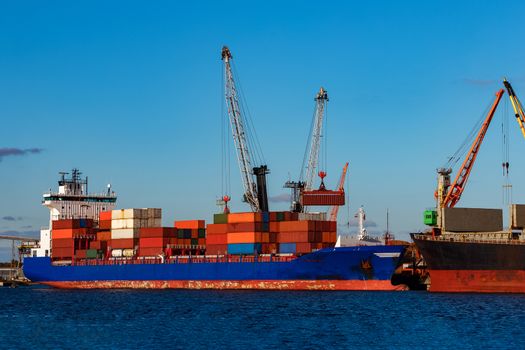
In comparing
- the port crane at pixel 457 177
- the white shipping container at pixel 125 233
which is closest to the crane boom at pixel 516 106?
the port crane at pixel 457 177

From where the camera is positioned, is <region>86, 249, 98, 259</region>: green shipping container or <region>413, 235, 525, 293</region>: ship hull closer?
<region>413, 235, 525, 293</region>: ship hull

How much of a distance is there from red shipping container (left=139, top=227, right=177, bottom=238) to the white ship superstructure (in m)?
16.9

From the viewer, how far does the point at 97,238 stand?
96.5m

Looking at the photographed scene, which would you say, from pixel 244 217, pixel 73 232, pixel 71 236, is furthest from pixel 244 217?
pixel 71 236

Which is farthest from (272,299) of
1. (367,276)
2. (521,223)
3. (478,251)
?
(521,223)

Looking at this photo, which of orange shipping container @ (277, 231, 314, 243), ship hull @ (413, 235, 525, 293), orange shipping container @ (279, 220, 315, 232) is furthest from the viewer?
orange shipping container @ (279, 220, 315, 232)

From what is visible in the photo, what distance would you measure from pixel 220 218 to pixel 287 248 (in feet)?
27.1

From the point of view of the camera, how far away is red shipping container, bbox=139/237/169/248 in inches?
3487

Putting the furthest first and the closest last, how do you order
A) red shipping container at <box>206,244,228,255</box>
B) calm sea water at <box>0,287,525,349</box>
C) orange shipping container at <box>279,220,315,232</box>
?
red shipping container at <box>206,244,228,255</box> → orange shipping container at <box>279,220,315,232</box> → calm sea water at <box>0,287,525,349</box>

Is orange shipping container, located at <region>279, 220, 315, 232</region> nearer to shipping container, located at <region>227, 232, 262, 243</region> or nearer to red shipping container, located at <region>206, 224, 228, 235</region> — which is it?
shipping container, located at <region>227, 232, 262, 243</region>

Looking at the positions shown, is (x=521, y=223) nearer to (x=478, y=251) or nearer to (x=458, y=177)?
(x=478, y=251)

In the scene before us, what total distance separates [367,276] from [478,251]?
13.0 metres

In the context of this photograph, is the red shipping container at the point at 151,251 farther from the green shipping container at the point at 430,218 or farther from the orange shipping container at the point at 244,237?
the green shipping container at the point at 430,218

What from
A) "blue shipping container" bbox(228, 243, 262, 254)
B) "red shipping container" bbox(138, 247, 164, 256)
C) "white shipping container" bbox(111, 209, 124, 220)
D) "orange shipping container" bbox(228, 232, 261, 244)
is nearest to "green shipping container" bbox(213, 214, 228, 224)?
"orange shipping container" bbox(228, 232, 261, 244)
